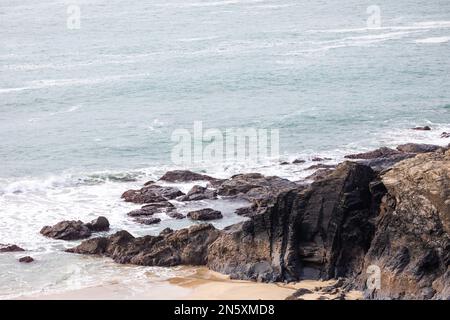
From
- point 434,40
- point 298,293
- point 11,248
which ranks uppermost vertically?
point 434,40

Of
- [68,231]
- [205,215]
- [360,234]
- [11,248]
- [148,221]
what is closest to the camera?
[360,234]

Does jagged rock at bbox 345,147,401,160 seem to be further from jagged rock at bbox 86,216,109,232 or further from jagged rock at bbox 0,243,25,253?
jagged rock at bbox 0,243,25,253

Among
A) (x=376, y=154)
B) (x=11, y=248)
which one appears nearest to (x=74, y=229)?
(x=11, y=248)

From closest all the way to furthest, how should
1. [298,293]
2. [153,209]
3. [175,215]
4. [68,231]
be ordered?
[298,293] < [68,231] < [175,215] < [153,209]

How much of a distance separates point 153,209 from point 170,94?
24270mm

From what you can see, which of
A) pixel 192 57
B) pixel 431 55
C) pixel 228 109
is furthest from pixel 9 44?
pixel 431 55

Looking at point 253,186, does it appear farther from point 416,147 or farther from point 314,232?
point 314,232

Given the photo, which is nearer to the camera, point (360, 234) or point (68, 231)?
point (360, 234)

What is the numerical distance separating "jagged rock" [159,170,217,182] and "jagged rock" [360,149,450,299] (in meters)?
16.1

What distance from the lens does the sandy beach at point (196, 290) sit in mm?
26156

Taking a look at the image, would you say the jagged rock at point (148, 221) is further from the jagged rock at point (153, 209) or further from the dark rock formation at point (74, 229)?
the dark rock formation at point (74, 229)

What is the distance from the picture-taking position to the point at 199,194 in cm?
3847

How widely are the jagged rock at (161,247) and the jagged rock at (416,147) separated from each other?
15223 mm
